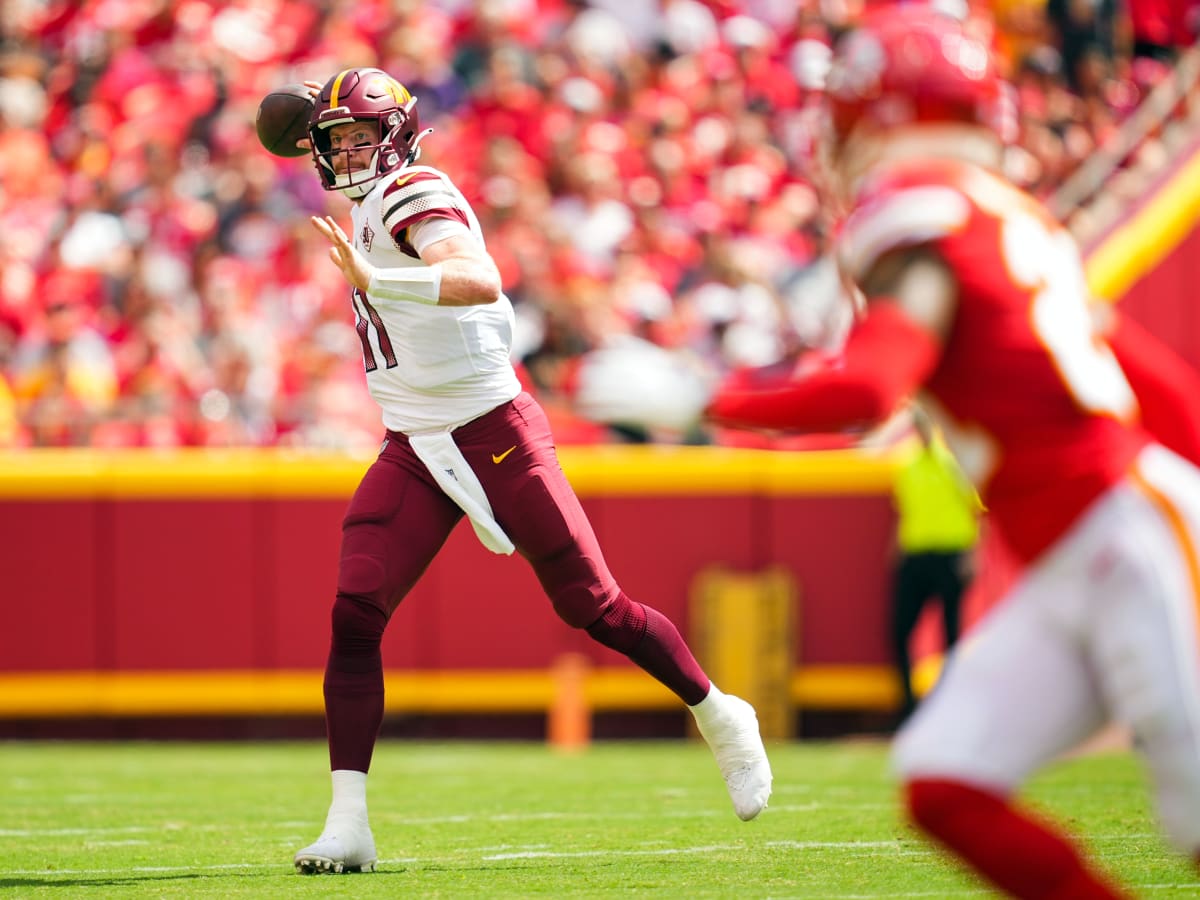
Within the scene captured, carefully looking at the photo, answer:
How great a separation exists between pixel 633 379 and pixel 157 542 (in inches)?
320

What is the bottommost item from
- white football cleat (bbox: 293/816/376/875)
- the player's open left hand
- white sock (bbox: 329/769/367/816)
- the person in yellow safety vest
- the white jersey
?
the person in yellow safety vest

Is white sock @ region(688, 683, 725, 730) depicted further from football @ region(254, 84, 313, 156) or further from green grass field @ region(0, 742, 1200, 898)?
football @ region(254, 84, 313, 156)

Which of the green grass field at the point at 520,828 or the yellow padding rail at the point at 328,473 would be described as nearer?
the green grass field at the point at 520,828

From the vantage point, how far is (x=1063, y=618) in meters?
3.20

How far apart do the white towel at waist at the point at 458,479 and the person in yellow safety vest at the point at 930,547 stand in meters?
4.89

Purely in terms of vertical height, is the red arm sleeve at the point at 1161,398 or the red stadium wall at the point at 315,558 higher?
the red arm sleeve at the point at 1161,398

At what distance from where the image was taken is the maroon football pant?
5.29 metres

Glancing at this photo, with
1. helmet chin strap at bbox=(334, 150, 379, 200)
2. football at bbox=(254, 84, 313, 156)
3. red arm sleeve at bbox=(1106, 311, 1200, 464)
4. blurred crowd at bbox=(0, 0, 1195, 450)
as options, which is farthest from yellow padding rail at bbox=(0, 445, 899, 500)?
red arm sleeve at bbox=(1106, 311, 1200, 464)

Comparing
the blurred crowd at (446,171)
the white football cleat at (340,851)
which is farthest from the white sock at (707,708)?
the blurred crowd at (446,171)

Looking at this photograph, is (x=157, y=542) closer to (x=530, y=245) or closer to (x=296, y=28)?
(x=530, y=245)

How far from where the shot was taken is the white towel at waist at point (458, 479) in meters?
5.41

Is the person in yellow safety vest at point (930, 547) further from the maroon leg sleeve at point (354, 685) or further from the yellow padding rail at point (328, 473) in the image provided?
the maroon leg sleeve at point (354, 685)

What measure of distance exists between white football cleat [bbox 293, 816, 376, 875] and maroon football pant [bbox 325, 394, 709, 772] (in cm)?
17

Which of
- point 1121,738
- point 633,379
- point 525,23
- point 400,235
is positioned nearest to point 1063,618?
point 633,379
